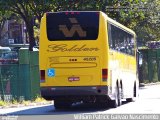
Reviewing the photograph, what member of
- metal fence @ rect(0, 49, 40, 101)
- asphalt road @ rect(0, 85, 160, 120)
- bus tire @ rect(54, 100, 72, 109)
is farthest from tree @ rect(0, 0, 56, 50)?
asphalt road @ rect(0, 85, 160, 120)

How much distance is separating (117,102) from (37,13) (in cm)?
1762

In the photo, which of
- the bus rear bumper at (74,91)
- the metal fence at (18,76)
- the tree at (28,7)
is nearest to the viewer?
the bus rear bumper at (74,91)

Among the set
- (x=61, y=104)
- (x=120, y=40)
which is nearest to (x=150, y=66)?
(x=120, y=40)

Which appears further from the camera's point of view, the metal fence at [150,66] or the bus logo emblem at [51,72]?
the metal fence at [150,66]

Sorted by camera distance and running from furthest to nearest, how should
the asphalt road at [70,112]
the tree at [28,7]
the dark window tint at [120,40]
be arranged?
the tree at [28,7] → the dark window tint at [120,40] → the asphalt road at [70,112]

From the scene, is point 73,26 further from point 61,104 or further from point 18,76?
point 18,76

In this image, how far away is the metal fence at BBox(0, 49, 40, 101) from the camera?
25.1m

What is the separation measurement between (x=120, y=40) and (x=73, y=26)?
145 inches

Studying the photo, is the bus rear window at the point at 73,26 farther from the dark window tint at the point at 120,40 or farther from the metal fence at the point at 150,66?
the metal fence at the point at 150,66

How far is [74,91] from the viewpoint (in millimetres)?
19391

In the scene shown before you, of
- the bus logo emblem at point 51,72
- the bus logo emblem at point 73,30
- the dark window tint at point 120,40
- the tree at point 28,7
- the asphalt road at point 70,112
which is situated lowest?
the asphalt road at point 70,112

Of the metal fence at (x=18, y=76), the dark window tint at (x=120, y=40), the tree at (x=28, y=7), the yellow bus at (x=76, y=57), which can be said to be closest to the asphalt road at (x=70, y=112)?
the yellow bus at (x=76, y=57)

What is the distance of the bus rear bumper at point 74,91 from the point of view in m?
19.2

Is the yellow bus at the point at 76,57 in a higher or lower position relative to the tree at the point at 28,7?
lower
